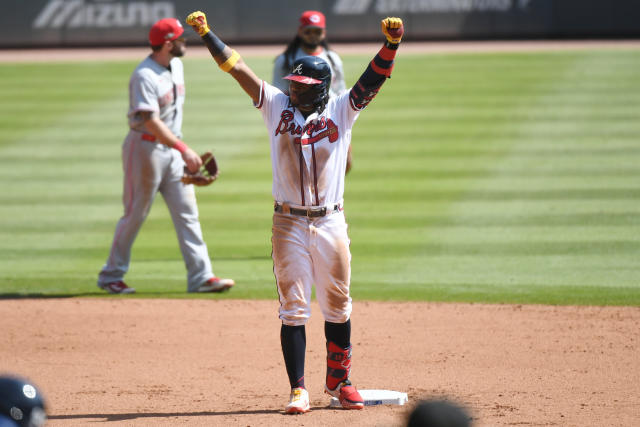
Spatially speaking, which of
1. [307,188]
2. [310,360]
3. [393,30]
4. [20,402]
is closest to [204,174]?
[310,360]

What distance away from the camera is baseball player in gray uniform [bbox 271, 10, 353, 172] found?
8234 millimetres


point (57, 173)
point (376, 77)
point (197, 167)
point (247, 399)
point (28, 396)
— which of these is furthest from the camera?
point (57, 173)

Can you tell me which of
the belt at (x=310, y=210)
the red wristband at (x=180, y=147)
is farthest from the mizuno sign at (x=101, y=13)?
the belt at (x=310, y=210)

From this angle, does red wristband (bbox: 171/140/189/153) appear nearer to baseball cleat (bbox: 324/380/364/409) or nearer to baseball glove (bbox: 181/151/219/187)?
baseball glove (bbox: 181/151/219/187)

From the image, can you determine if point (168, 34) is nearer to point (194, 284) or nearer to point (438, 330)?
point (194, 284)

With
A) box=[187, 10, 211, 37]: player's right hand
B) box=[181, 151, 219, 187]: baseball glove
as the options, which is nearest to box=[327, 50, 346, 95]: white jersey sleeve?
box=[181, 151, 219, 187]: baseball glove

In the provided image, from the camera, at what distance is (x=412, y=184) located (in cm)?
1170

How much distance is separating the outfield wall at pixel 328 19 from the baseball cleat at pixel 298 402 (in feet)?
57.4

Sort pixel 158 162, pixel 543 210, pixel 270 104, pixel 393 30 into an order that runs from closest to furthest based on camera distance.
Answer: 1. pixel 393 30
2. pixel 270 104
3. pixel 158 162
4. pixel 543 210

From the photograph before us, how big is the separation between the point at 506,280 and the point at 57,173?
23.2 feet

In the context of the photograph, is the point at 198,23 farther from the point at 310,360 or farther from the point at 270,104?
the point at 310,360

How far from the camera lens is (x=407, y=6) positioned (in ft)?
71.4

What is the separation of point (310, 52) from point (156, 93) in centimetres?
159

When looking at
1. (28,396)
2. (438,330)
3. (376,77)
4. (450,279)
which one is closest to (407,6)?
(450,279)
